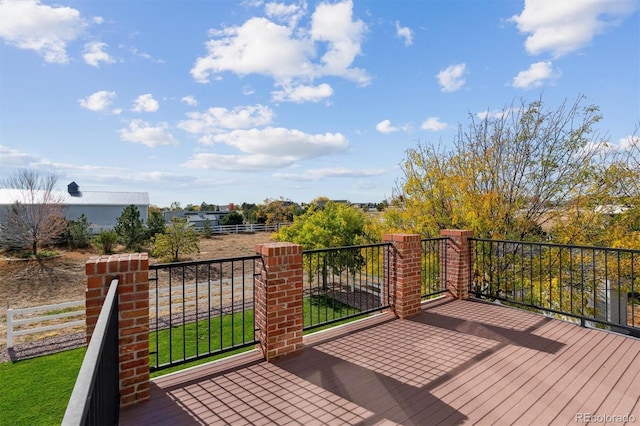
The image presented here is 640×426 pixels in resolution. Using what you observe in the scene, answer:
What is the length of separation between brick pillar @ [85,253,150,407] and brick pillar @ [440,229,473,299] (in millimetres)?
4553

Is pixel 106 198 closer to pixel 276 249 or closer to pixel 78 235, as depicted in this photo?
pixel 78 235

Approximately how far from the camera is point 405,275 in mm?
4363

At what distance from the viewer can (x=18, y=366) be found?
614 centimetres

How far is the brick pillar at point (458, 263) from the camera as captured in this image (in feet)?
17.1

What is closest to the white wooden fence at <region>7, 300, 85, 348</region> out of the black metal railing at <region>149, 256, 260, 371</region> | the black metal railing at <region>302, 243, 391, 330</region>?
the black metal railing at <region>149, 256, 260, 371</region>

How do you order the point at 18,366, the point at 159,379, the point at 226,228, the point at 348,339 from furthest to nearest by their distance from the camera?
the point at 226,228 → the point at 18,366 → the point at 348,339 → the point at 159,379

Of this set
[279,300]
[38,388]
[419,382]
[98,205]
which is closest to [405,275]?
[419,382]

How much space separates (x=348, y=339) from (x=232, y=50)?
6.38 meters

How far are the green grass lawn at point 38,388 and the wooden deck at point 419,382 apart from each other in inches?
129

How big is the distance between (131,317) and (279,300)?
4.25ft

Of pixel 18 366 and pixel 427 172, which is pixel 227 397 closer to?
pixel 18 366

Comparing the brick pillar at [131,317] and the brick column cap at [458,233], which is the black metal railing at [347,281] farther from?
the brick pillar at [131,317]

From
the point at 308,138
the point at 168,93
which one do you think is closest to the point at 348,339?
the point at 168,93

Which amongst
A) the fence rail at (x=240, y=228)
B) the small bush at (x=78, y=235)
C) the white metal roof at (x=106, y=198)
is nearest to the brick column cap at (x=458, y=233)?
the small bush at (x=78, y=235)
